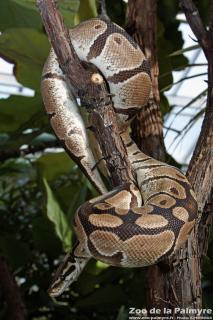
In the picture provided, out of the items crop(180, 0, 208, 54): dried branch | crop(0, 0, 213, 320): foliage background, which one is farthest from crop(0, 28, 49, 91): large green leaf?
crop(180, 0, 208, 54): dried branch

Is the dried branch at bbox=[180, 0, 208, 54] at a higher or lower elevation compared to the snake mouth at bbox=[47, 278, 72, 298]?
higher

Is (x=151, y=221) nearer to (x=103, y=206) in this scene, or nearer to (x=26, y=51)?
(x=103, y=206)

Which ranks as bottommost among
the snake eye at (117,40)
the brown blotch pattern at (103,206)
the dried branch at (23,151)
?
the dried branch at (23,151)

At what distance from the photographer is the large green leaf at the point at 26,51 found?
5.02ft

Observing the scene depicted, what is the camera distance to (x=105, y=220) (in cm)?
110

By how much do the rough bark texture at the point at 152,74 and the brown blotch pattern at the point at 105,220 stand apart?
0.45 metres

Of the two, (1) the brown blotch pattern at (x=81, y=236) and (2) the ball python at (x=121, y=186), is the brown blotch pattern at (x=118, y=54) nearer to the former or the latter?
(2) the ball python at (x=121, y=186)

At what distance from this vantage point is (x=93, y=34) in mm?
1422

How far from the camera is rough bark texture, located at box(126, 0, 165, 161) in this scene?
1523 mm

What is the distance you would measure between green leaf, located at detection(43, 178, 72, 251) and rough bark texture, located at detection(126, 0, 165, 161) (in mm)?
436

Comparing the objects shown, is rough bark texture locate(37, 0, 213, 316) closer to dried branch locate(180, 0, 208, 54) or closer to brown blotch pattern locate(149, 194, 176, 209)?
brown blotch pattern locate(149, 194, 176, 209)

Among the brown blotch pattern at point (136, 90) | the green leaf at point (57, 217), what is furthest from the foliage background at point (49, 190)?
the brown blotch pattern at point (136, 90)

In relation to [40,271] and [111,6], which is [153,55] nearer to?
[111,6]

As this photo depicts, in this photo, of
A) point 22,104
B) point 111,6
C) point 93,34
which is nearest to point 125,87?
point 93,34
